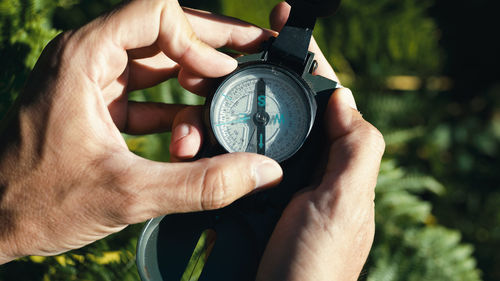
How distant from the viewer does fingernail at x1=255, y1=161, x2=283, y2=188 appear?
5.39ft

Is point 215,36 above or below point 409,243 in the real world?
above

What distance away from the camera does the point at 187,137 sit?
193 centimetres

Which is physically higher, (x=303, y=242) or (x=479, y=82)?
(x=303, y=242)

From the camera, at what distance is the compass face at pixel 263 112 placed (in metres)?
1.92

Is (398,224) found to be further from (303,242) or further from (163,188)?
(163,188)

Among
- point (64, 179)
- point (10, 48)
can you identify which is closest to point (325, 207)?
point (64, 179)

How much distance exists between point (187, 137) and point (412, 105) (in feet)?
6.60

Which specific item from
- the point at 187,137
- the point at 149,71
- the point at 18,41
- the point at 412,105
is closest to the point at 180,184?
the point at 187,137

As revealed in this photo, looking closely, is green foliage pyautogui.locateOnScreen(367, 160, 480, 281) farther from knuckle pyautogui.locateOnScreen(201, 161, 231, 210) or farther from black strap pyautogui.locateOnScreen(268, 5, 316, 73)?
knuckle pyautogui.locateOnScreen(201, 161, 231, 210)

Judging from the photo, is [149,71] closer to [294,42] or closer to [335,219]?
[294,42]

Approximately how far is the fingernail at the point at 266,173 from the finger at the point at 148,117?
76cm

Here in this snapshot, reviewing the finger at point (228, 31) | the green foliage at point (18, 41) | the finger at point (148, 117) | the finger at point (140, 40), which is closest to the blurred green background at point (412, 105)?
the green foliage at point (18, 41)

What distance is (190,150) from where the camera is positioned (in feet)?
6.30

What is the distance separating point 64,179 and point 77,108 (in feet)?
0.83
